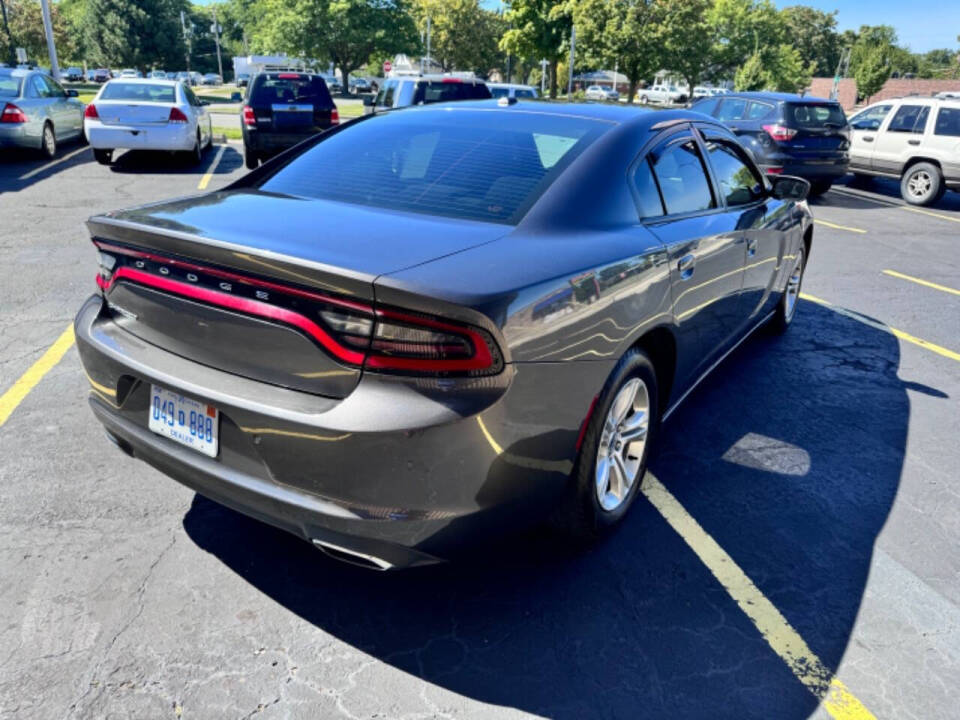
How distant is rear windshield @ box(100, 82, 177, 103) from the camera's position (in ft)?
41.9

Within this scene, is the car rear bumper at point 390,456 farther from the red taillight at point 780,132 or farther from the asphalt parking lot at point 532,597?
the red taillight at point 780,132

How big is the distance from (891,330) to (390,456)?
215 inches

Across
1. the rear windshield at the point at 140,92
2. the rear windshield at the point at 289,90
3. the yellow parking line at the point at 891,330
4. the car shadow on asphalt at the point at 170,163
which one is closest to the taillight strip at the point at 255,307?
the yellow parking line at the point at 891,330

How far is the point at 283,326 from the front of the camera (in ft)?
7.00

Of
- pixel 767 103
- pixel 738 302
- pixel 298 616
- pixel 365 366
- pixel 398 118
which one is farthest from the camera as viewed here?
pixel 767 103

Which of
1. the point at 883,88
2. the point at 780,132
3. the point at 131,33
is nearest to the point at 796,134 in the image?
the point at 780,132

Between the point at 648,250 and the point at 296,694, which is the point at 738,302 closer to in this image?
the point at 648,250

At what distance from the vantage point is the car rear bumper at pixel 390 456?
6.66ft

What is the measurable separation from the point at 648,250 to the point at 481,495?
1.26m

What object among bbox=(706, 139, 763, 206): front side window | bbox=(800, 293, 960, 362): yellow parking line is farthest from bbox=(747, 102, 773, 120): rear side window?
bbox=(706, 139, 763, 206): front side window

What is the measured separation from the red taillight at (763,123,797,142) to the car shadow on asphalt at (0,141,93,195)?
11.5 m

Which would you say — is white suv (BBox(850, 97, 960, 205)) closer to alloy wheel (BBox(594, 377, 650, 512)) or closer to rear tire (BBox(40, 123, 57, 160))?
alloy wheel (BBox(594, 377, 650, 512))

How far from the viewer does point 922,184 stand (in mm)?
13398

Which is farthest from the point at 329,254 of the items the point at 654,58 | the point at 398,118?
the point at 654,58
